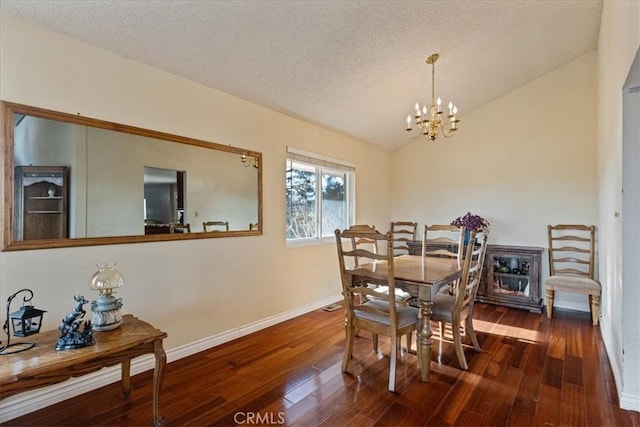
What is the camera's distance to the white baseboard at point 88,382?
1847 millimetres

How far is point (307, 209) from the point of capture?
4070 millimetres

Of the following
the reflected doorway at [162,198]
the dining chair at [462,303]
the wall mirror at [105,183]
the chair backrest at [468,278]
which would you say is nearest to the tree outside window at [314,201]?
the wall mirror at [105,183]

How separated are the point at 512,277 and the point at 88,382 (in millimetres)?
4480

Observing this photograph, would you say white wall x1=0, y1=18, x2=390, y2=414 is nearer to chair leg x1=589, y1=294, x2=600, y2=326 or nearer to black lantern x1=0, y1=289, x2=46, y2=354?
black lantern x1=0, y1=289, x2=46, y2=354

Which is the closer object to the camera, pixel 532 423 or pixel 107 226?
pixel 532 423

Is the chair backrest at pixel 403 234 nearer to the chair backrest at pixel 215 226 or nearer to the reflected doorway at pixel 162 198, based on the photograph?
the chair backrest at pixel 215 226

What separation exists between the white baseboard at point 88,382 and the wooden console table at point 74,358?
0.46m

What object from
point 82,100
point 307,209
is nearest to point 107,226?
point 82,100

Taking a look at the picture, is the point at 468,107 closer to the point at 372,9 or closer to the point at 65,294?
the point at 372,9

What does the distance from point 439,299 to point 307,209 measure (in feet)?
6.41

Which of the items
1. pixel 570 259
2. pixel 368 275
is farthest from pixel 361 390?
pixel 570 259

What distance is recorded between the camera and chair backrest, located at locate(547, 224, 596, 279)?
3897 millimetres

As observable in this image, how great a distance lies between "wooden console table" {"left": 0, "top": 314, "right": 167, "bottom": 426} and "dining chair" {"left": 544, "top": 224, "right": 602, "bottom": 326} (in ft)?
13.3

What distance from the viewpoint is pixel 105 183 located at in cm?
222
